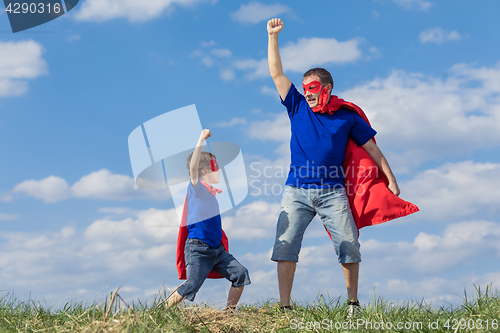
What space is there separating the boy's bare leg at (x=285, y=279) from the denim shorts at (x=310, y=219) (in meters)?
0.08

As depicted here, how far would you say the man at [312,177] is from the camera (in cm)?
459

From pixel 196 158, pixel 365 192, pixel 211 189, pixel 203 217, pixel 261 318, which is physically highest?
pixel 196 158

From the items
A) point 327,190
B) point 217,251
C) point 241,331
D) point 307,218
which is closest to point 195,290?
point 217,251

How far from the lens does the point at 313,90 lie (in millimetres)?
4844

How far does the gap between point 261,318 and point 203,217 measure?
1523mm

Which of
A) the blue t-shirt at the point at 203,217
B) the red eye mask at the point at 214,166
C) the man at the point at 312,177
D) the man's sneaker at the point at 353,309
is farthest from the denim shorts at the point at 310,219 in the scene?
the red eye mask at the point at 214,166

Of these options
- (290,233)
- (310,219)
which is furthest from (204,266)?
(310,219)

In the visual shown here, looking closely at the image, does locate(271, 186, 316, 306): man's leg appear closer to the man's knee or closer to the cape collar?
the man's knee

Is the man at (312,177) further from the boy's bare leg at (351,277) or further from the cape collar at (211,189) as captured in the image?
the cape collar at (211,189)

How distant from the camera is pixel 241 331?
13.3 feet

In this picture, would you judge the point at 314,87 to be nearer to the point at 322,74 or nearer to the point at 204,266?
the point at 322,74

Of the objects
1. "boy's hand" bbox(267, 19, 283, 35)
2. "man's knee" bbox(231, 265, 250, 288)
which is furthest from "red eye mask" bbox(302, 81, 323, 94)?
"man's knee" bbox(231, 265, 250, 288)

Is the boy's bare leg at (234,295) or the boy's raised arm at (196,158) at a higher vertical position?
the boy's raised arm at (196,158)

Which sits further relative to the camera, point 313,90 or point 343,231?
point 313,90
